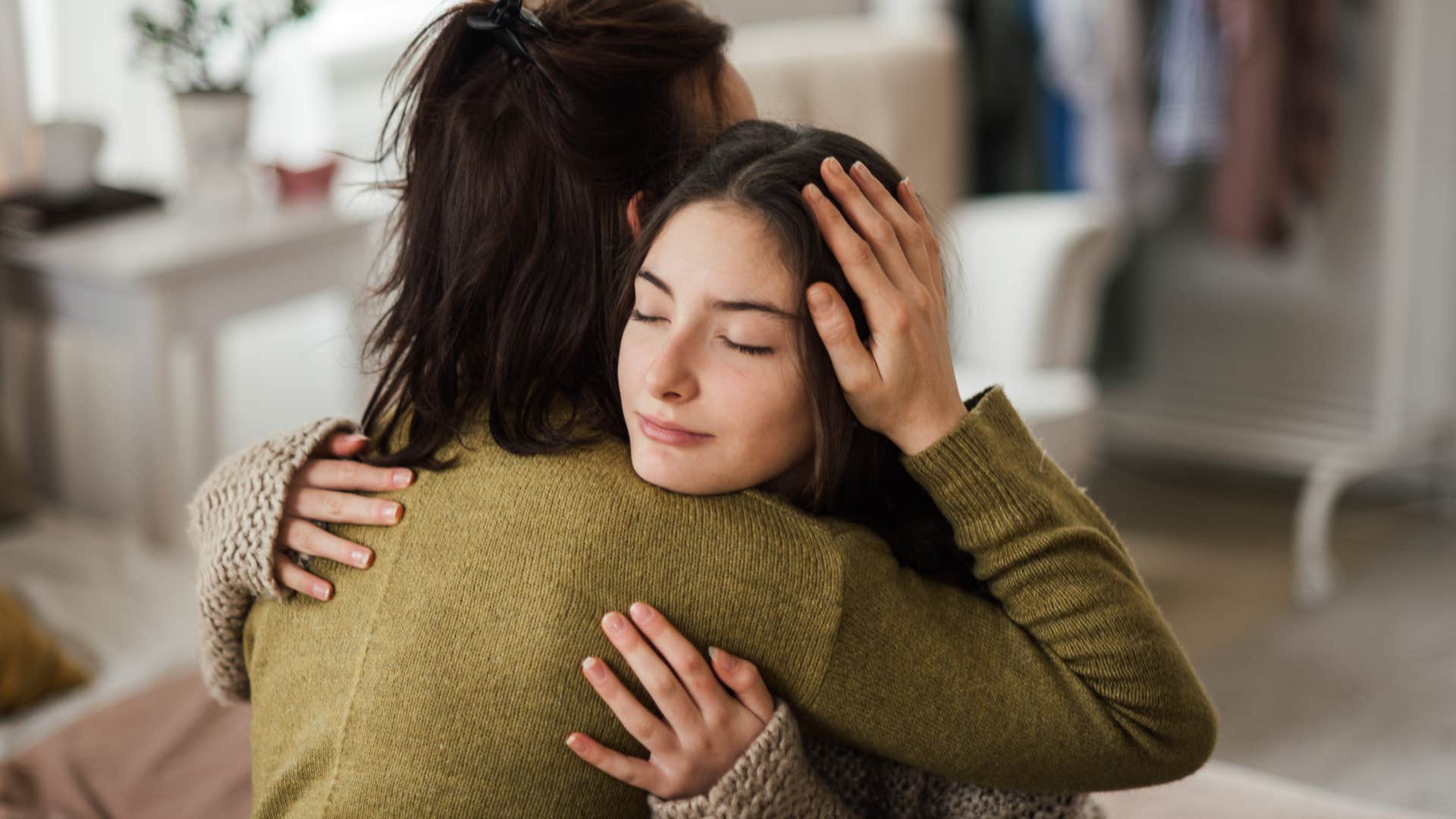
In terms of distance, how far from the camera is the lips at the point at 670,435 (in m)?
0.83

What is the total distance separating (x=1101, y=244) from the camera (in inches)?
106

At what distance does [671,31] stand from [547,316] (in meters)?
0.21

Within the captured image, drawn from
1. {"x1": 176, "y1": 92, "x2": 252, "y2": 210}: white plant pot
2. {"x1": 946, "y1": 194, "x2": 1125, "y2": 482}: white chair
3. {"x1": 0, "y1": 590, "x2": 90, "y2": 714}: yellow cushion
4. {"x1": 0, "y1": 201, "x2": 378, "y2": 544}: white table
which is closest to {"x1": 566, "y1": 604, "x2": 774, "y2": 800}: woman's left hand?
{"x1": 0, "y1": 590, "x2": 90, "y2": 714}: yellow cushion

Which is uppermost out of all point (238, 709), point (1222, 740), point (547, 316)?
point (547, 316)

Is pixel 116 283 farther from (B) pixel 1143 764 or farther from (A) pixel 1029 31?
(A) pixel 1029 31

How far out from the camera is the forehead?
2.72 ft

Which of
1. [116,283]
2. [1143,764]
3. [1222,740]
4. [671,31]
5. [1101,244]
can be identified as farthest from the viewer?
[1101,244]

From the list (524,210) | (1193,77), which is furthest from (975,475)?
(1193,77)

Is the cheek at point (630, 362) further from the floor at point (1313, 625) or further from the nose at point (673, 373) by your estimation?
the floor at point (1313, 625)

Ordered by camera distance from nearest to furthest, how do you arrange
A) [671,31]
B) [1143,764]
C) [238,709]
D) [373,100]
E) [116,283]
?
[1143,764] → [671,31] → [238,709] → [116,283] → [373,100]

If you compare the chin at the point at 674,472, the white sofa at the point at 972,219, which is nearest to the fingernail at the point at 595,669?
the chin at the point at 674,472

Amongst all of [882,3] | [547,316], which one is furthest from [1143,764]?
[882,3]

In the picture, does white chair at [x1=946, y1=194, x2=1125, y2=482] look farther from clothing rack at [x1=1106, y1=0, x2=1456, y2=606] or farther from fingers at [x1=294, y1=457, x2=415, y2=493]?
fingers at [x1=294, y1=457, x2=415, y2=493]

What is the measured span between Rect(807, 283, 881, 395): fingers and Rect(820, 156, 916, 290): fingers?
41mm
